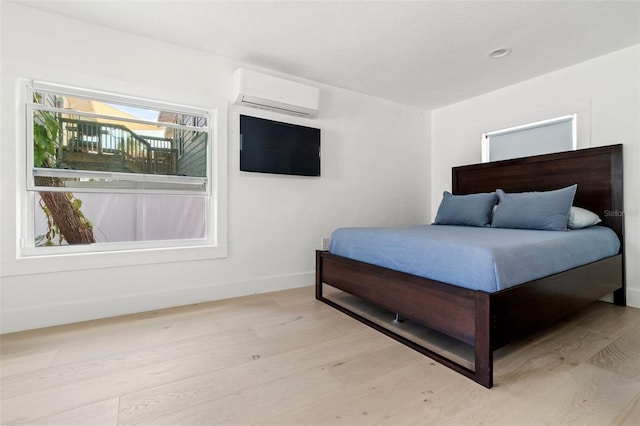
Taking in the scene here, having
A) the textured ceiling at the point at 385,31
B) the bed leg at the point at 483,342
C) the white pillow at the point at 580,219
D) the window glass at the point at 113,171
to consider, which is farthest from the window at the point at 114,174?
the white pillow at the point at 580,219

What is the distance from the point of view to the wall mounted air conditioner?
2666 mm

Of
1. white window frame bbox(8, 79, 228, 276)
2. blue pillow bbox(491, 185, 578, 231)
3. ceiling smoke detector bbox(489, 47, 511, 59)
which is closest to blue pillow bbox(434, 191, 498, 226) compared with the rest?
blue pillow bbox(491, 185, 578, 231)

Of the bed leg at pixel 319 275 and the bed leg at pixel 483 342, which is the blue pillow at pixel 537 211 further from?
the bed leg at pixel 319 275

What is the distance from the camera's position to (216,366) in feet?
5.13

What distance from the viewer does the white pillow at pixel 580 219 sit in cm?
239

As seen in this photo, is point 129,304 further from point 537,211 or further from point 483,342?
point 537,211

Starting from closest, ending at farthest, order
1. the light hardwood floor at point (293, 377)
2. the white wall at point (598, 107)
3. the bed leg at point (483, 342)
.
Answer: the light hardwood floor at point (293, 377), the bed leg at point (483, 342), the white wall at point (598, 107)

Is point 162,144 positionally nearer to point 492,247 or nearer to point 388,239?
point 388,239

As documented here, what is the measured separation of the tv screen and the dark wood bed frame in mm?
1003

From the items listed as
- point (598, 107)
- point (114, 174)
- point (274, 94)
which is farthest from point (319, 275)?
point (598, 107)

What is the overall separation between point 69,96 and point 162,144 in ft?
2.28

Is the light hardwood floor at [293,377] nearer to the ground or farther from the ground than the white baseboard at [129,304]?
nearer to the ground

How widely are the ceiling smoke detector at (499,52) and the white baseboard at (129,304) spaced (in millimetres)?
2835

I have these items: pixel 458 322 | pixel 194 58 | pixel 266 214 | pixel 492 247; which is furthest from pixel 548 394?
pixel 194 58
